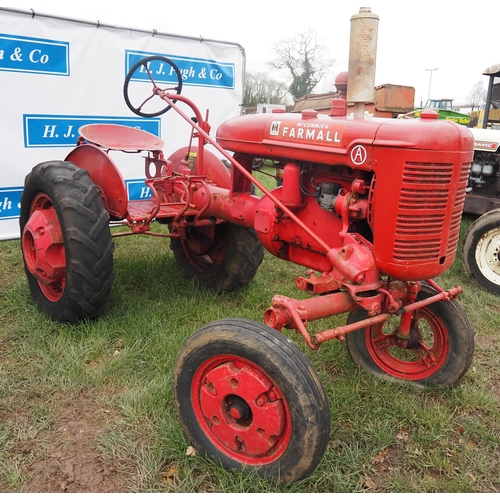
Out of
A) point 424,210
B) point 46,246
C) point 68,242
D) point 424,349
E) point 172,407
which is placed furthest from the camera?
point 46,246

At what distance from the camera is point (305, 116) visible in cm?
271

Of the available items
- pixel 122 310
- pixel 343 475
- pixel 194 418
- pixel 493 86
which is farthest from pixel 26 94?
pixel 493 86

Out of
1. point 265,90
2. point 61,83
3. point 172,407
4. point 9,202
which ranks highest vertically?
point 265,90

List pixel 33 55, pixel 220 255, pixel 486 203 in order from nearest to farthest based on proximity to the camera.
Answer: pixel 220 255, pixel 33 55, pixel 486 203

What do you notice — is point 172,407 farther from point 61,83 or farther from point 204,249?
point 61,83

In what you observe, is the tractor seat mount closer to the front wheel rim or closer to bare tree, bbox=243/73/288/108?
the front wheel rim

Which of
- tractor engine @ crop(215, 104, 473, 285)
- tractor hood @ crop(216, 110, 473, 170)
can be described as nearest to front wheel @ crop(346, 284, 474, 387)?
tractor engine @ crop(215, 104, 473, 285)

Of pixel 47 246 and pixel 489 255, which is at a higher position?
pixel 47 246

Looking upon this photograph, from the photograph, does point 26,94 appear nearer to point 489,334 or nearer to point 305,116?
point 305,116

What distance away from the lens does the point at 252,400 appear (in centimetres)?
210

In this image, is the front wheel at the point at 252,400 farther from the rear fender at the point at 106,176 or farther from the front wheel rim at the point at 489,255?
the front wheel rim at the point at 489,255

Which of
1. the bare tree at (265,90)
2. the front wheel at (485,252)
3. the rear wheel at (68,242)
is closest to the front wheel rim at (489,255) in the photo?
the front wheel at (485,252)

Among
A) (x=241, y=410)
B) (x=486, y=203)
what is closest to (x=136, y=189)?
(x=486, y=203)

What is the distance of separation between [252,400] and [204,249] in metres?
2.22
